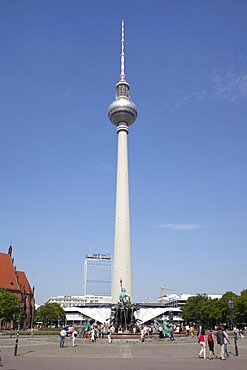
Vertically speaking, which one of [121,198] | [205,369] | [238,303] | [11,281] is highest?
[121,198]

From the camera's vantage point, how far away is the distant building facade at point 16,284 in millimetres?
105625

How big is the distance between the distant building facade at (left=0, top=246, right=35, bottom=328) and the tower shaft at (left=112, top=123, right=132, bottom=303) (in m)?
34.9

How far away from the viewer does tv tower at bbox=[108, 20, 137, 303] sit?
81.1 m

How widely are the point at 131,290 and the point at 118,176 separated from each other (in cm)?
2517

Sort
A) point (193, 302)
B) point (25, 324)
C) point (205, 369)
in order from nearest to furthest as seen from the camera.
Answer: point (205, 369), point (25, 324), point (193, 302)

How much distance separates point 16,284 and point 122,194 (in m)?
46.5

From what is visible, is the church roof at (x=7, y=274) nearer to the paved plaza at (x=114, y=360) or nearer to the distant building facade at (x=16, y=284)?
the distant building facade at (x=16, y=284)

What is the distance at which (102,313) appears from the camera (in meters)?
109

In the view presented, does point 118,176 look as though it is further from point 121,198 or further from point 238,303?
point 238,303

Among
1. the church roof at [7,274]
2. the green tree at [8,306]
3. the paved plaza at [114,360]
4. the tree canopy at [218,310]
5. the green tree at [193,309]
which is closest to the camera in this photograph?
the paved plaza at [114,360]

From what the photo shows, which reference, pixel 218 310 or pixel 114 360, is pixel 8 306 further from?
pixel 114 360

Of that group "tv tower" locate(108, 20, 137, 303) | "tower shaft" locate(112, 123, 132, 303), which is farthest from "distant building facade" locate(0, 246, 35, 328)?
"tv tower" locate(108, 20, 137, 303)

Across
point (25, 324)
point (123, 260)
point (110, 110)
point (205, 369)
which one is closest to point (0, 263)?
point (25, 324)

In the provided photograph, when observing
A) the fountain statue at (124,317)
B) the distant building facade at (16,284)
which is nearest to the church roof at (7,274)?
the distant building facade at (16,284)
